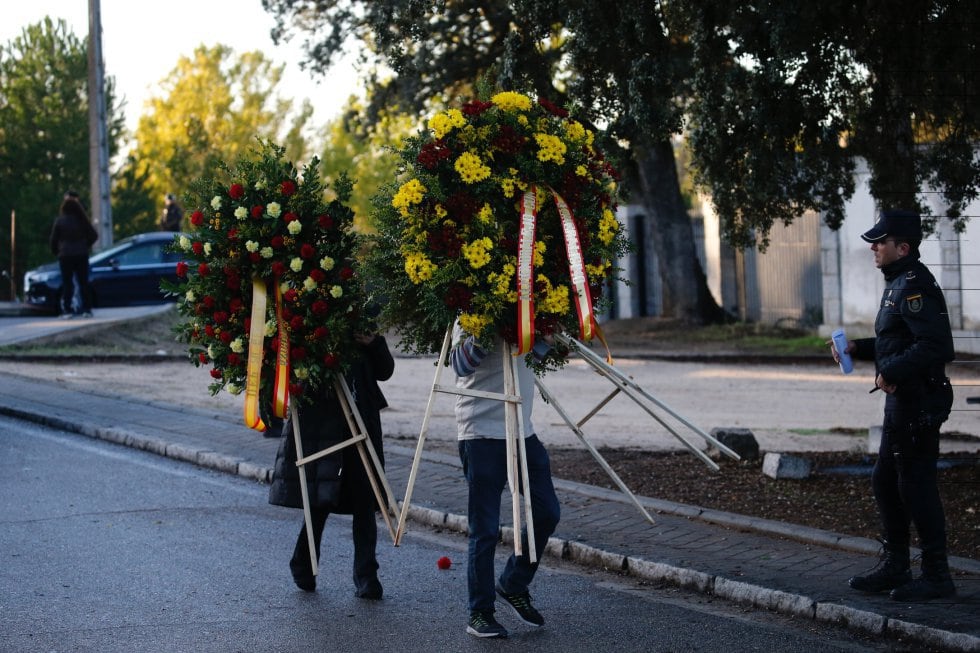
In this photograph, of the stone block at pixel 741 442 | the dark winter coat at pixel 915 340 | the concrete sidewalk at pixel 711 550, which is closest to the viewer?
the concrete sidewalk at pixel 711 550

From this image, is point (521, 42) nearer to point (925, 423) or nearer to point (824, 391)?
point (925, 423)

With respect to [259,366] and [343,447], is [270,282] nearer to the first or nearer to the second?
[259,366]

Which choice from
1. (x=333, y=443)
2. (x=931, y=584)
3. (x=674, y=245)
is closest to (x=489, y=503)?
(x=333, y=443)

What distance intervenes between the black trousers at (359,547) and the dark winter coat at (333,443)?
0.25 feet

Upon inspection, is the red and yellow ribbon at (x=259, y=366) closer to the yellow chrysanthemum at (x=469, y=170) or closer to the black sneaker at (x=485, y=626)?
the yellow chrysanthemum at (x=469, y=170)

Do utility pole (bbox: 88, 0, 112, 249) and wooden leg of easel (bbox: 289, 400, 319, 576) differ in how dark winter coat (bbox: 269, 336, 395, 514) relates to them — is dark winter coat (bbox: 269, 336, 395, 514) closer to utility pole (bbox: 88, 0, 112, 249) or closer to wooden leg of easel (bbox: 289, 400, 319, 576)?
wooden leg of easel (bbox: 289, 400, 319, 576)

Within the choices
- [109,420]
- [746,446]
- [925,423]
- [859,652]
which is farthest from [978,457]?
[109,420]

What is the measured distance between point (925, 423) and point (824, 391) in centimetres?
1084

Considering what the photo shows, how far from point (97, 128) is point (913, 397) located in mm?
23707

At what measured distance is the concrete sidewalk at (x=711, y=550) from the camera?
19.6ft

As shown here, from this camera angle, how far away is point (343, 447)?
652 centimetres

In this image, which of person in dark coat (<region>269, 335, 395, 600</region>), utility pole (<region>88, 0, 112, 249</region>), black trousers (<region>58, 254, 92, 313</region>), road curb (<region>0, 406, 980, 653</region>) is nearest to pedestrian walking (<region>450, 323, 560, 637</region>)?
person in dark coat (<region>269, 335, 395, 600</region>)

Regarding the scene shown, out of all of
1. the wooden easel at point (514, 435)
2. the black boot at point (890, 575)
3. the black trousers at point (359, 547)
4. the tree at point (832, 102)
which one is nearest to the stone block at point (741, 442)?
the tree at point (832, 102)

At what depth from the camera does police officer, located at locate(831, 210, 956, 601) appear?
6.14 meters
